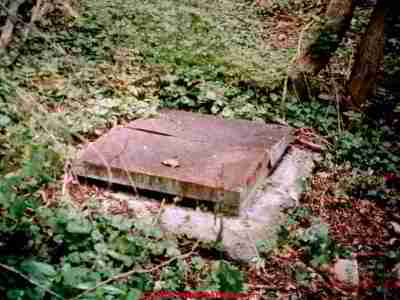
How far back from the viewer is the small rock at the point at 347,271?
305cm

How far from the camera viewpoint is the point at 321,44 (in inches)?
232

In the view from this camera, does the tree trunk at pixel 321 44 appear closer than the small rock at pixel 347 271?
No

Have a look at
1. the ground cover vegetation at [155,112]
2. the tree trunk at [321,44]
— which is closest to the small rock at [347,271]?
the ground cover vegetation at [155,112]

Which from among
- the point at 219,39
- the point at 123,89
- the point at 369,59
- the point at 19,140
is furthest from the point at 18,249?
the point at 219,39

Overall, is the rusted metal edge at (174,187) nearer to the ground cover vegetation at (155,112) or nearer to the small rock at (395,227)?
the ground cover vegetation at (155,112)

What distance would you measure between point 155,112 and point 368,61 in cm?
257

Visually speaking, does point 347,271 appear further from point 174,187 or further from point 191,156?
point 191,156

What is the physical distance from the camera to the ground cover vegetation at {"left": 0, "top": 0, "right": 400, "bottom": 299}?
2664 millimetres

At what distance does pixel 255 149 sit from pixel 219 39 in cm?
399

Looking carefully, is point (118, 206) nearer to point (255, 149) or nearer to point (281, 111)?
point (255, 149)

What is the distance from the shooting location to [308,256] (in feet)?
10.7

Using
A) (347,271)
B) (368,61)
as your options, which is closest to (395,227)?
(347,271)

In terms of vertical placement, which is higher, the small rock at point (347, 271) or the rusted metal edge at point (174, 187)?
the rusted metal edge at point (174, 187)

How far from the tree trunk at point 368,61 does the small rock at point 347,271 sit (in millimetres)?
2749
